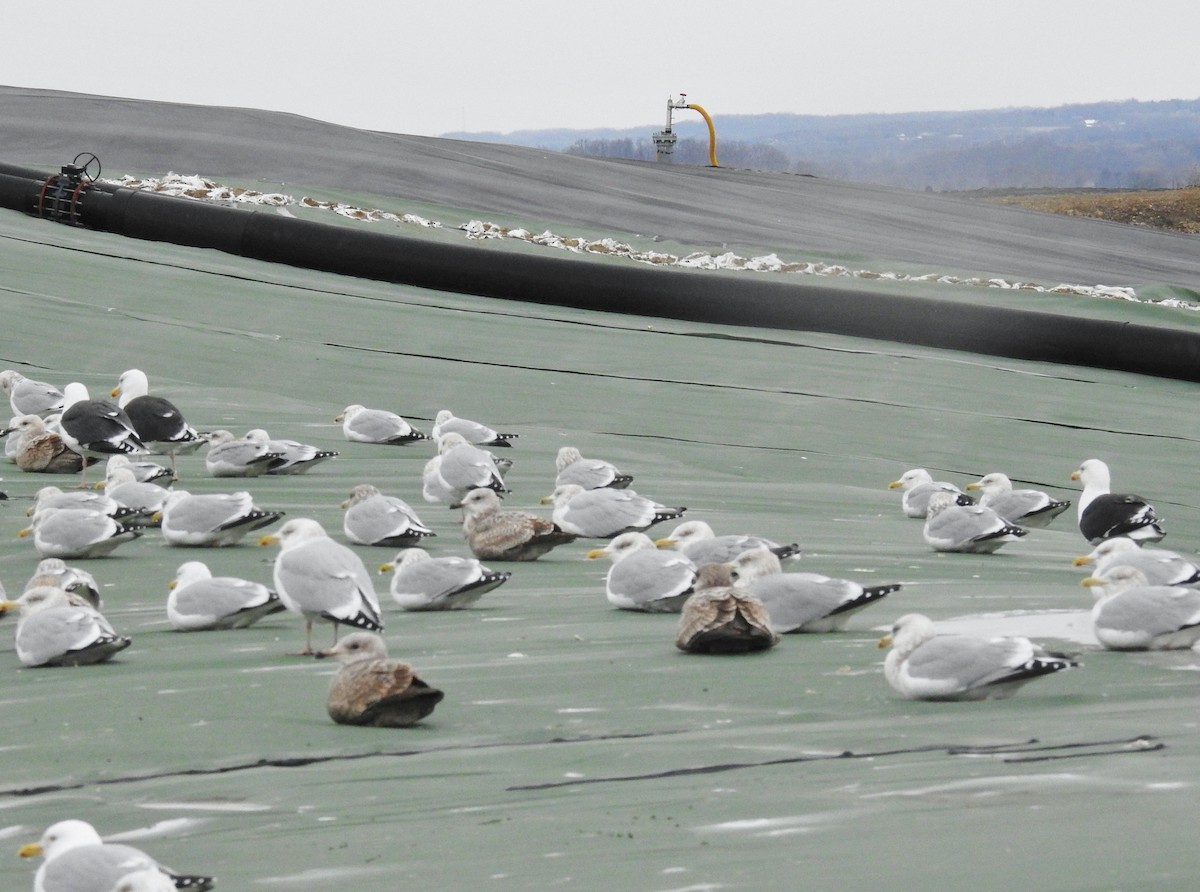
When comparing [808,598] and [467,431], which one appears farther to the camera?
[467,431]

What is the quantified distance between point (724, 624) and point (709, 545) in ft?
3.17

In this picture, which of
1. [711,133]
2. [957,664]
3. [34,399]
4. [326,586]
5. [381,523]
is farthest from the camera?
[711,133]

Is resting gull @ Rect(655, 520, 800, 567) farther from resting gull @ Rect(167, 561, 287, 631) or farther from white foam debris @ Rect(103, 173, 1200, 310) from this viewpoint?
white foam debris @ Rect(103, 173, 1200, 310)

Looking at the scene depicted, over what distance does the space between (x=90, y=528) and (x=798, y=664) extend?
324 centimetres

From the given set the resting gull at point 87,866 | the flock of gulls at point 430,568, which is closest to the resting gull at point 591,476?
the flock of gulls at point 430,568

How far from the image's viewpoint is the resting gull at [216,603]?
548cm

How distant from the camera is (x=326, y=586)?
5102mm

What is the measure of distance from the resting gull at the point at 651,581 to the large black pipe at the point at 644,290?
8.18 metres

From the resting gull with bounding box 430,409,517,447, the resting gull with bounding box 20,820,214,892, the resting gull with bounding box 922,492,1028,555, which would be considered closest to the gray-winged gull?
the resting gull with bounding box 430,409,517,447

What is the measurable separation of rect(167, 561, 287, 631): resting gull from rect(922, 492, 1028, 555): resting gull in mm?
3355

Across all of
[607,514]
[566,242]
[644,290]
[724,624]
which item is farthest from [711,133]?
[724,624]

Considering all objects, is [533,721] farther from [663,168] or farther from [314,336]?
[663,168]

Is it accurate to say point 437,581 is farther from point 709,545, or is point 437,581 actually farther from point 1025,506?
point 1025,506

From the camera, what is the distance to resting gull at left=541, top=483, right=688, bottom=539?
7.11m
